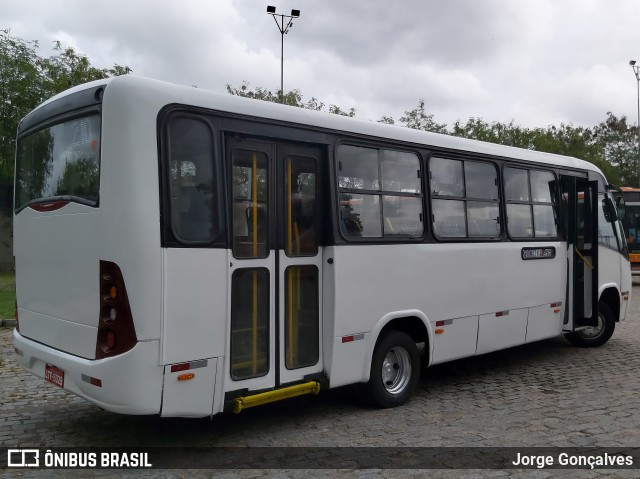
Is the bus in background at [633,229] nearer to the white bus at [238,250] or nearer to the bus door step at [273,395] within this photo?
the white bus at [238,250]

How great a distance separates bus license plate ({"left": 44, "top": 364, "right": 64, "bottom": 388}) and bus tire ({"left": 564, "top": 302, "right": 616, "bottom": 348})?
7.83 meters

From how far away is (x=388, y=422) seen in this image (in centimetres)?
614

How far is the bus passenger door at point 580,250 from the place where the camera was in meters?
9.23

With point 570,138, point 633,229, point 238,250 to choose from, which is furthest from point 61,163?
point 570,138

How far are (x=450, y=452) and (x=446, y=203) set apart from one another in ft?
9.85

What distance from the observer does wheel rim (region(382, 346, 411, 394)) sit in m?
6.75

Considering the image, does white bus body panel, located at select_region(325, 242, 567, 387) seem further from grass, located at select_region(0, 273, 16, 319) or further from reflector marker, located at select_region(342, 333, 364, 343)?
grass, located at select_region(0, 273, 16, 319)

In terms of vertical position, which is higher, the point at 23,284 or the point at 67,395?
the point at 23,284

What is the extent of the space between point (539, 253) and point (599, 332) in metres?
2.48

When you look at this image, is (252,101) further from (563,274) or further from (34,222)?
(563,274)

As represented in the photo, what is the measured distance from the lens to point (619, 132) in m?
44.9

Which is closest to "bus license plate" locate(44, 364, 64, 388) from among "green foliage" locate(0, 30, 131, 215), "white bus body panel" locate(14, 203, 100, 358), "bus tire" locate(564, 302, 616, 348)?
"white bus body panel" locate(14, 203, 100, 358)

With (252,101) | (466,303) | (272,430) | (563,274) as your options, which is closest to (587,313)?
(563,274)

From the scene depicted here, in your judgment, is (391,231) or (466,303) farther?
(466,303)
